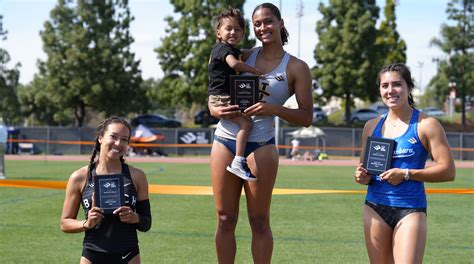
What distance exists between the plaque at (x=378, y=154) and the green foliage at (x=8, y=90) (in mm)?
50960

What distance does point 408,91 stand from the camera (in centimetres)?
519

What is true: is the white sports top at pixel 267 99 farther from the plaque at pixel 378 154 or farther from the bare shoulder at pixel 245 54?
the plaque at pixel 378 154

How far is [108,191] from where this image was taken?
4594 mm

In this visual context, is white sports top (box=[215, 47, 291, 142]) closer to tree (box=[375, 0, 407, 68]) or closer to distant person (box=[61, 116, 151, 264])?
distant person (box=[61, 116, 151, 264])

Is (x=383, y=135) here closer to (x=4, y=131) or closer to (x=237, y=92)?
(x=237, y=92)

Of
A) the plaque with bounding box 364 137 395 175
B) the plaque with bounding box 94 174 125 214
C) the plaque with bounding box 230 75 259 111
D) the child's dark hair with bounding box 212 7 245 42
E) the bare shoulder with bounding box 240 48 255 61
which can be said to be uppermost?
the child's dark hair with bounding box 212 7 245 42

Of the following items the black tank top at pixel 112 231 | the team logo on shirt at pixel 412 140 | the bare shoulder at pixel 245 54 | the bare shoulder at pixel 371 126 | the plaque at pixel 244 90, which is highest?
the bare shoulder at pixel 245 54

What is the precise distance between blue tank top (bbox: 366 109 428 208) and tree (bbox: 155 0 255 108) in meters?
46.6

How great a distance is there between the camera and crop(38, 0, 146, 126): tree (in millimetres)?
51594

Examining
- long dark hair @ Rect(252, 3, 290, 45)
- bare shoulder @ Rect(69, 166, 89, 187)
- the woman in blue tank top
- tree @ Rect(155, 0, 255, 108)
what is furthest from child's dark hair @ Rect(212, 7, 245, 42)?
tree @ Rect(155, 0, 255, 108)

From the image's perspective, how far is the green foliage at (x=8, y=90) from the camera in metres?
53.4

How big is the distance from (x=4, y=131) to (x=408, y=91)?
14796 millimetres

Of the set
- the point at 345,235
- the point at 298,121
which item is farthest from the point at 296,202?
the point at 298,121

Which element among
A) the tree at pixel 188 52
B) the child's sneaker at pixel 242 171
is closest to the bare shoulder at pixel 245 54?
the child's sneaker at pixel 242 171
